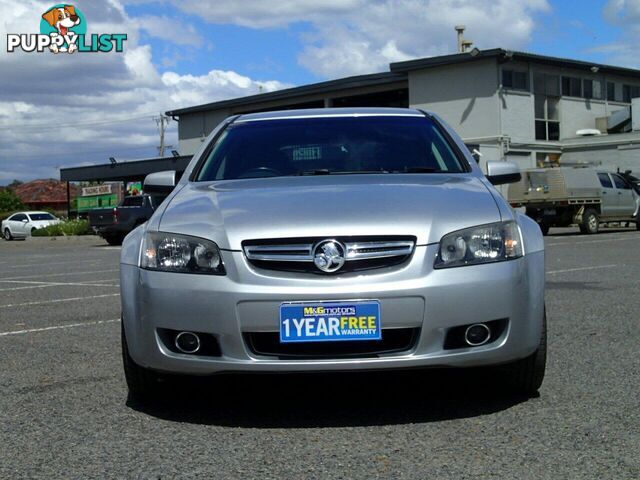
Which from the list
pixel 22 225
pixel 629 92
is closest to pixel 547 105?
pixel 629 92

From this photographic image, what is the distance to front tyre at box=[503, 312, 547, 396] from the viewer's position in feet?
14.2

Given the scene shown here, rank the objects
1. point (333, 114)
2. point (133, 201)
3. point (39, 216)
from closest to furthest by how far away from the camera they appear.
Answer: point (333, 114)
point (133, 201)
point (39, 216)

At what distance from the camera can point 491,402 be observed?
4449mm

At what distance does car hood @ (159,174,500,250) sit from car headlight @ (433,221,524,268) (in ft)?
0.13

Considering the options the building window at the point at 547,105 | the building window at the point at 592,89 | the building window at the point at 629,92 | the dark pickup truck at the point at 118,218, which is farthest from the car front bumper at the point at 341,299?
the building window at the point at 629,92

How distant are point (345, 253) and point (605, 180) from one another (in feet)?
78.4

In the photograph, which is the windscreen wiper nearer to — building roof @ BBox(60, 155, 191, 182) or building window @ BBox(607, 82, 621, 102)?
building window @ BBox(607, 82, 621, 102)

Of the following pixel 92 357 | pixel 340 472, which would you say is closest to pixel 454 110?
pixel 92 357

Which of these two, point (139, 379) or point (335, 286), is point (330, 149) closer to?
point (335, 286)

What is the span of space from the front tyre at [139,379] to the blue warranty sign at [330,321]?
816mm

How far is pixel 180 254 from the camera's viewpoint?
Answer: 161 inches

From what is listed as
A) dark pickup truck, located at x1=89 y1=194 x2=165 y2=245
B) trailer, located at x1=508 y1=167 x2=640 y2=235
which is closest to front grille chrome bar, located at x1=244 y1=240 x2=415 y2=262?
trailer, located at x1=508 y1=167 x2=640 y2=235

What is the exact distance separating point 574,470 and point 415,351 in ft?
2.84

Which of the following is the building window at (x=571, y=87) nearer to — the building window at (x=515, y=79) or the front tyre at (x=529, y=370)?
the building window at (x=515, y=79)
